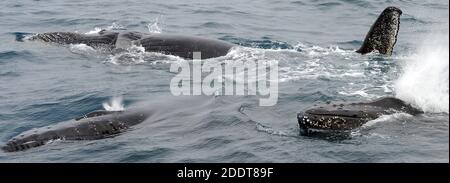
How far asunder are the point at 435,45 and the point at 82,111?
8.89m

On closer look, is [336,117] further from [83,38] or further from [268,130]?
[83,38]

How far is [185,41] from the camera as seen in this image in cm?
2233

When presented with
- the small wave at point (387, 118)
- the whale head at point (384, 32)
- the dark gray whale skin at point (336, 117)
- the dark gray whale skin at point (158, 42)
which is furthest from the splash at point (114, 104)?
the whale head at point (384, 32)

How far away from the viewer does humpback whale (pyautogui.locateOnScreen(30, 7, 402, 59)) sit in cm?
2050

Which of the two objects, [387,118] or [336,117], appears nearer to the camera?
[336,117]

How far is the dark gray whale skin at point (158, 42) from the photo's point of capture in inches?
859

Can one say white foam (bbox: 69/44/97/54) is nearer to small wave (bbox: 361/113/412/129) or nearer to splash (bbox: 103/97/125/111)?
splash (bbox: 103/97/125/111)

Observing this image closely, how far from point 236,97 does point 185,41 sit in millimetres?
5317

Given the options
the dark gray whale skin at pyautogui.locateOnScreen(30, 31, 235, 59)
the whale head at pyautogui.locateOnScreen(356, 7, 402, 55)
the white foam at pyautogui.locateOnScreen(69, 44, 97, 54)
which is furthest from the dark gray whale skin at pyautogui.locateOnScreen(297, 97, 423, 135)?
the white foam at pyautogui.locateOnScreen(69, 44, 97, 54)

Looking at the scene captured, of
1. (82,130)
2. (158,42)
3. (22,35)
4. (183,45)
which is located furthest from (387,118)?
(22,35)

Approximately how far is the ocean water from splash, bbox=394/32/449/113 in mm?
38

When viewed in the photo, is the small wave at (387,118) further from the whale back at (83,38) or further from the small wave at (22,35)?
the small wave at (22,35)

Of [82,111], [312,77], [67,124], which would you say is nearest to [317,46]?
[312,77]

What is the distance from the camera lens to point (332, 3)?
35906mm
